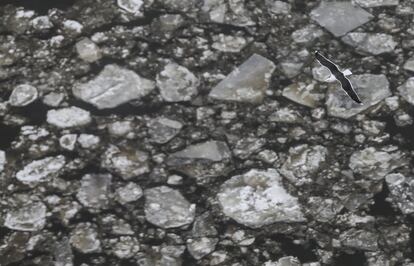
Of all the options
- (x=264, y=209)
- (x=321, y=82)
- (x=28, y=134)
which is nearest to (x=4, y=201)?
(x=28, y=134)

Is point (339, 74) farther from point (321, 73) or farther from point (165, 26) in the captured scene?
point (165, 26)

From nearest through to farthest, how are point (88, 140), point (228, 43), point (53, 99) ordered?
point (88, 140) < point (53, 99) < point (228, 43)

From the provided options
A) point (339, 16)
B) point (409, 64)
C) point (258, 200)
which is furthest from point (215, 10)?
point (258, 200)

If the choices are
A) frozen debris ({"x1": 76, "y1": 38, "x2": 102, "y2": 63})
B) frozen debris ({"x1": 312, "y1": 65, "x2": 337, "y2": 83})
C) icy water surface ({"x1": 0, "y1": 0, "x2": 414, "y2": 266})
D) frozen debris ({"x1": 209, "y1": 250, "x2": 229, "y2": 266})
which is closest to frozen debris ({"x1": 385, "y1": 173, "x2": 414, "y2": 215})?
icy water surface ({"x1": 0, "y1": 0, "x2": 414, "y2": 266})

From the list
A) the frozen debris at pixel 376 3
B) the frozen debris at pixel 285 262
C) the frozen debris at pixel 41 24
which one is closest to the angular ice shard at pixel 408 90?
the frozen debris at pixel 376 3

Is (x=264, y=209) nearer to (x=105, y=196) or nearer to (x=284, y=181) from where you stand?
(x=284, y=181)

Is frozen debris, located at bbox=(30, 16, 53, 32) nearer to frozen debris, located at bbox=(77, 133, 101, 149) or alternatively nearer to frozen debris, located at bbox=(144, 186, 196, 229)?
frozen debris, located at bbox=(77, 133, 101, 149)
